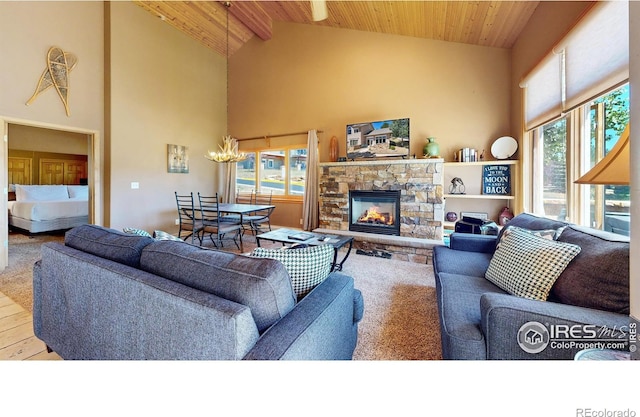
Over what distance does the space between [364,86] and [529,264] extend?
4122mm

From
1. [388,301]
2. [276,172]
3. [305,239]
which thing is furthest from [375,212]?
[276,172]

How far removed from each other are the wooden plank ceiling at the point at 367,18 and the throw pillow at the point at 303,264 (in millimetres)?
3795

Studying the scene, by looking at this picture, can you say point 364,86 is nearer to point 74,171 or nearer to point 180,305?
point 180,305

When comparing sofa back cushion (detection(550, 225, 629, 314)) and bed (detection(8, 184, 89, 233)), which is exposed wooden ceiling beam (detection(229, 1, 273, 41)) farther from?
sofa back cushion (detection(550, 225, 629, 314))

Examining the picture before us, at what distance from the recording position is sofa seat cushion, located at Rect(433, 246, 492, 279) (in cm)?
195

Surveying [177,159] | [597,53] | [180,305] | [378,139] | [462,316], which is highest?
[597,53]

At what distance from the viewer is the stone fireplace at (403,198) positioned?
3.76 metres

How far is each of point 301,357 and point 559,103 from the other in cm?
337

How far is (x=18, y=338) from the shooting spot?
5.79 ft

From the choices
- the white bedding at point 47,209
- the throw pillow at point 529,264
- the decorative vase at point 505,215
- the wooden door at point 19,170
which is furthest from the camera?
the wooden door at point 19,170

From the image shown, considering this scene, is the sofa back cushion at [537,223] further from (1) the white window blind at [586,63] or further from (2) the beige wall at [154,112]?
(2) the beige wall at [154,112]

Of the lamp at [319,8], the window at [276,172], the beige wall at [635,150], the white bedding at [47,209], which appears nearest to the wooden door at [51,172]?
the white bedding at [47,209]

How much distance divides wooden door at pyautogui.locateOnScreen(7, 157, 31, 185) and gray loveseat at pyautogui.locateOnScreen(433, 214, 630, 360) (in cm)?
931

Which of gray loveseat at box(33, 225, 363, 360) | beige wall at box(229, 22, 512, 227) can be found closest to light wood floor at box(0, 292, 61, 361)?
gray loveseat at box(33, 225, 363, 360)
